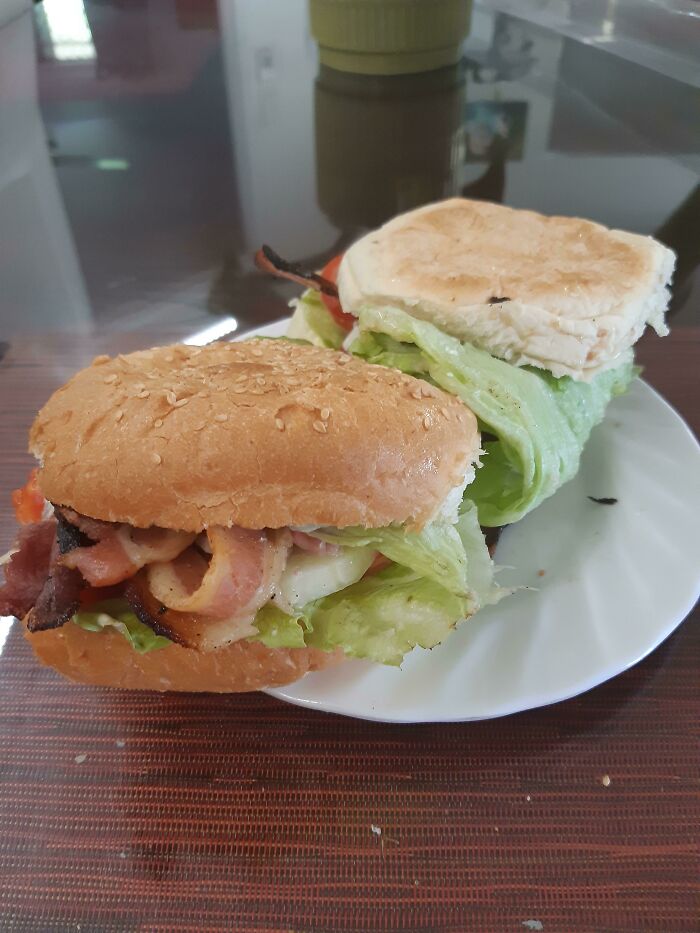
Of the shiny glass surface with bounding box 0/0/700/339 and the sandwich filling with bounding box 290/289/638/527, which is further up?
the sandwich filling with bounding box 290/289/638/527

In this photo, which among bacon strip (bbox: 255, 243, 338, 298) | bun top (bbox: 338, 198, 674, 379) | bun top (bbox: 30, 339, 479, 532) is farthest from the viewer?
bacon strip (bbox: 255, 243, 338, 298)

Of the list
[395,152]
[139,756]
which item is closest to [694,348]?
[139,756]

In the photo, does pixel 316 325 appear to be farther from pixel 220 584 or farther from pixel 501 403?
pixel 220 584

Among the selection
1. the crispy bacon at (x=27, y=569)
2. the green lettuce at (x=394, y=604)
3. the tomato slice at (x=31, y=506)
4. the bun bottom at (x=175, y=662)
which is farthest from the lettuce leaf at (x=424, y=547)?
the tomato slice at (x=31, y=506)

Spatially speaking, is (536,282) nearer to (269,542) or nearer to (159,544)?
(269,542)

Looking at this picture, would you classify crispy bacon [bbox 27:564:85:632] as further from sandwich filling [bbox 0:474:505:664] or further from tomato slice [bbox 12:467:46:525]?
tomato slice [bbox 12:467:46:525]

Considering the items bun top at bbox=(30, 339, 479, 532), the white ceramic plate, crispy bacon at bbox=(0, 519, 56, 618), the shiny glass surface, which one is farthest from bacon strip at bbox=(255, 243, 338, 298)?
crispy bacon at bbox=(0, 519, 56, 618)

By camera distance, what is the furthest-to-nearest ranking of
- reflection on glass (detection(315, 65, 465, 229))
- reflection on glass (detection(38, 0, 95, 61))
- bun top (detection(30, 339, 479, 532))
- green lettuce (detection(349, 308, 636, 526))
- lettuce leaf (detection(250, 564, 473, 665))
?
reflection on glass (detection(38, 0, 95, 61)), reflection on glass (detection(315, 65, 465, 229)), green lettuce (detection(349, 308, 636, 526)), lettuce leaf (detection(250, 564, 473, 665)), bun top (detection(30, 339, 479, 532))
